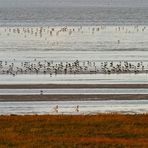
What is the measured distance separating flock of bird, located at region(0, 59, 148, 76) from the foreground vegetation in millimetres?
27462

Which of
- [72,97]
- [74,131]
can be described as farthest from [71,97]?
[74,131]

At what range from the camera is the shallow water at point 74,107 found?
45.0 metres

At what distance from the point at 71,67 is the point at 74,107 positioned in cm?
2244

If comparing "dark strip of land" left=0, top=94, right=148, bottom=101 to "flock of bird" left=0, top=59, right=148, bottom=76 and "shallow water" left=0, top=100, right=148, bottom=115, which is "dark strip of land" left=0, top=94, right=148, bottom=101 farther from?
"flock of bird" left=0, top=59, right=148, bottom=76

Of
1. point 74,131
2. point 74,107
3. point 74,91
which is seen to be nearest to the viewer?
point 74,131

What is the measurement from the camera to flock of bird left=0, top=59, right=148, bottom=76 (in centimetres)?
6650

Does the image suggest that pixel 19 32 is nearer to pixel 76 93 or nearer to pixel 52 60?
pixel 52 60

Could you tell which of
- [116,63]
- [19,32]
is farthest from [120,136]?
[19,32]

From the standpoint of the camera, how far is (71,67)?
226ft

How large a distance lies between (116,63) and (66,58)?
805 centimetres

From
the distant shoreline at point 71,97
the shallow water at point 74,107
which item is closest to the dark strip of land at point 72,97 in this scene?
the distant shoreline at point 71,97

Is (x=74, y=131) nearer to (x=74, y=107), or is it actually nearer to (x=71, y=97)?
(x=74, y=107)

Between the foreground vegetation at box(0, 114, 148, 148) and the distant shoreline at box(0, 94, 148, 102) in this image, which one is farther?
the distant shoreline at box(0, 94, 148, 102)

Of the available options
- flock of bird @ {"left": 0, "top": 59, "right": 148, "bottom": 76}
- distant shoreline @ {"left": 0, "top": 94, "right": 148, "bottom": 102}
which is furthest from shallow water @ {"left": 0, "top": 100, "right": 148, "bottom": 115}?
flock of bird @ {"left": 0, "top": 59, "right": 148, "bottom": 76}
